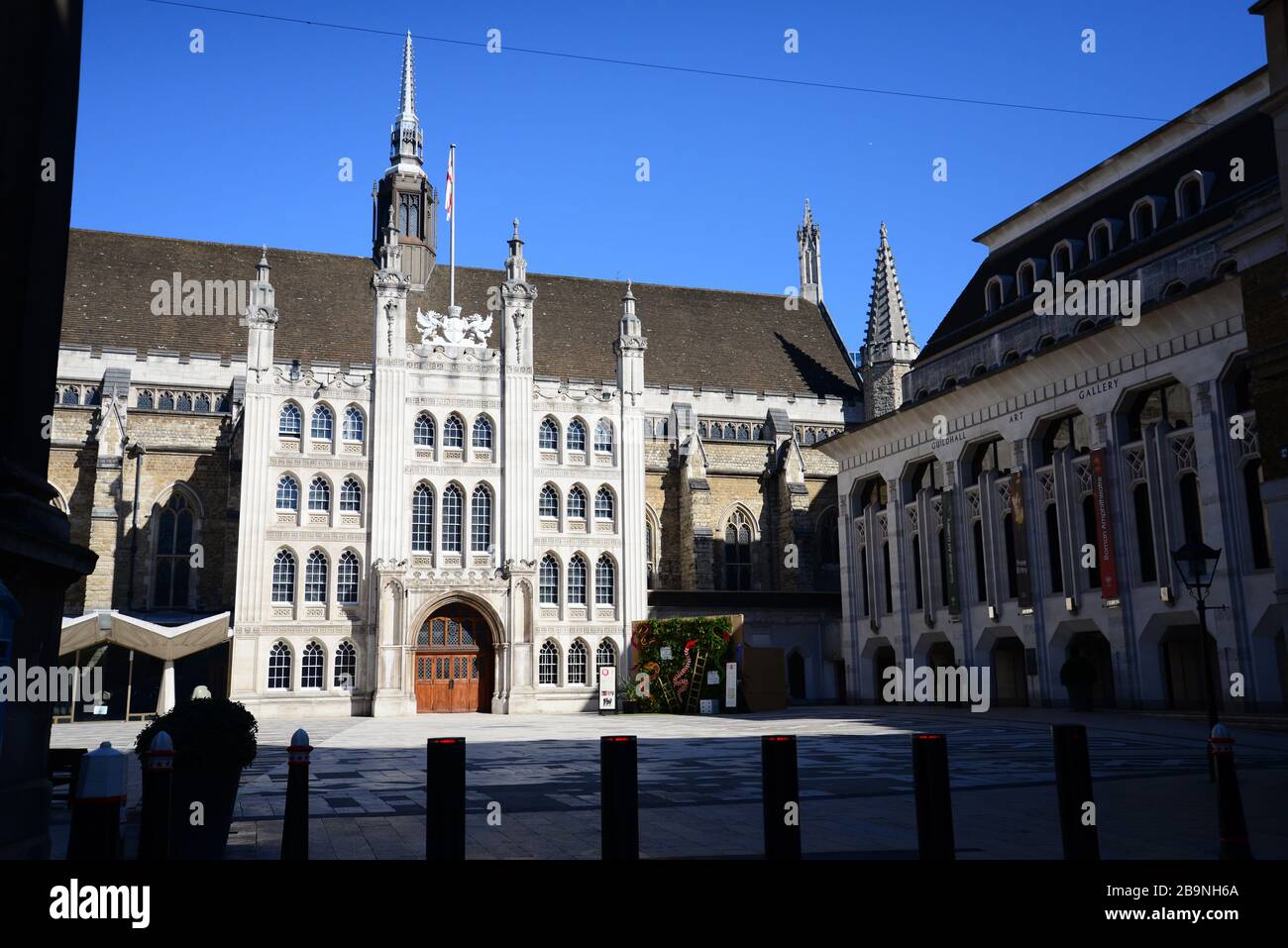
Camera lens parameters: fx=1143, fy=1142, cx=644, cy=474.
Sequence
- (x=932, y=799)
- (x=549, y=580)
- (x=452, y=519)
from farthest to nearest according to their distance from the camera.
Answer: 1. (x=549, y=580)
2. (x=452, y=519)
3. (x=932, y=799)

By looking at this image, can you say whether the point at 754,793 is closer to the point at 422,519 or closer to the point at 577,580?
the point at 577,580

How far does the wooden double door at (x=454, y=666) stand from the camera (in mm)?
40312

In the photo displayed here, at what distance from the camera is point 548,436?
42.8m

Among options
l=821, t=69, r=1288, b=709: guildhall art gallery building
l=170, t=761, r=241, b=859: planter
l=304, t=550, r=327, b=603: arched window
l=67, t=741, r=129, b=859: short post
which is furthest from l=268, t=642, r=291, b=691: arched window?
l=67, t=741, r=129, b=859: short post

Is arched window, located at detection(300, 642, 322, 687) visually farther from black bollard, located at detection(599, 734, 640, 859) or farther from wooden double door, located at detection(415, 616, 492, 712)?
black bollard, located at detection(599, 734, 640, 859)

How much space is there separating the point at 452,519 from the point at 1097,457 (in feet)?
71.9

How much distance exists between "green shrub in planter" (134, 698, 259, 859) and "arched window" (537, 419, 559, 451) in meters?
33.1

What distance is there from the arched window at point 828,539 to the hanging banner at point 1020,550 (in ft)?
49.8

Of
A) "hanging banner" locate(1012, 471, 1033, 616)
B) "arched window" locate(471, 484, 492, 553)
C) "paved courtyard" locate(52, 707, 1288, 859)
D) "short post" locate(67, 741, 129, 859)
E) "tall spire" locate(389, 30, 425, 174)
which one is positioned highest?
"tall spire" locate(389, 30, 425, 174)

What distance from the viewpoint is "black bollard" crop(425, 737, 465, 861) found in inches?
296

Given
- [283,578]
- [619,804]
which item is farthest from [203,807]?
[283,578]

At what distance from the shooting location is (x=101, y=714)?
37469 mm
